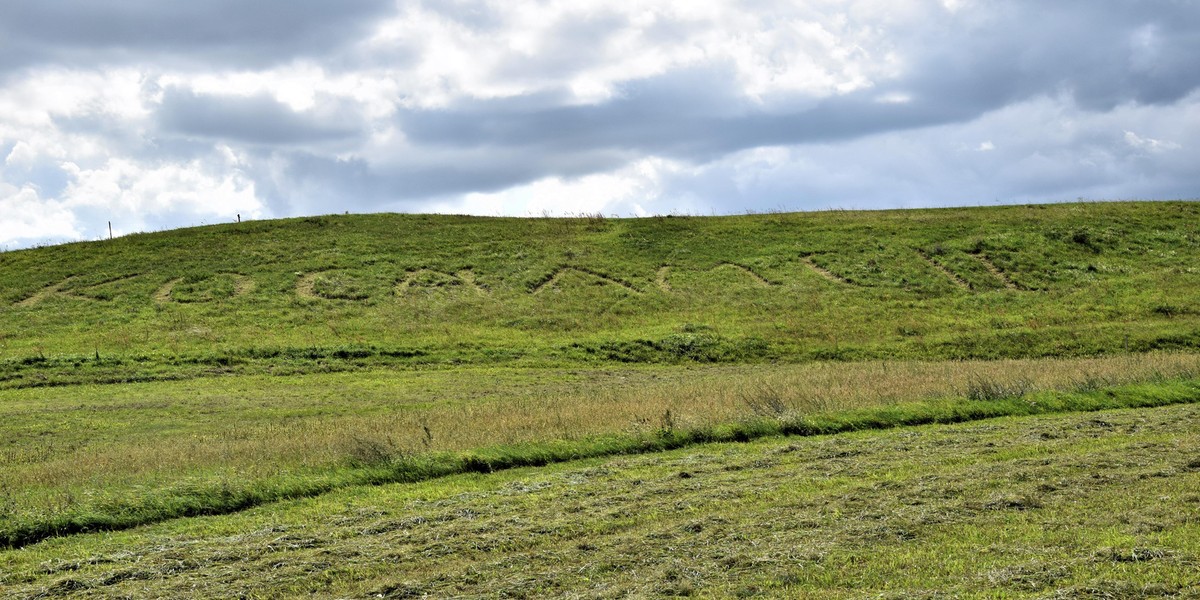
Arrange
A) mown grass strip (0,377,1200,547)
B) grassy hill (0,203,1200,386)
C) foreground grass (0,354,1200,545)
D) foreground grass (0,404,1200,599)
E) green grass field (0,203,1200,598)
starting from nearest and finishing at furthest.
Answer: foreground grass (0,404,1200,599)
green grass field (0,203,1200,598)
mown grass strip (0,377,1200,547)
foreground grass (0,354,1200,545)
grassy hill (0,203,1200,386)

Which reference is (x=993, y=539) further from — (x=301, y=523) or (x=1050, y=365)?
(x=1050, y=365)

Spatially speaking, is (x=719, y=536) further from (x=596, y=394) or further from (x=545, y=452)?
(x=596, y=394)

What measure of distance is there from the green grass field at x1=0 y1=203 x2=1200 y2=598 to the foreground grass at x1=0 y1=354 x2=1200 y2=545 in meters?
0.11

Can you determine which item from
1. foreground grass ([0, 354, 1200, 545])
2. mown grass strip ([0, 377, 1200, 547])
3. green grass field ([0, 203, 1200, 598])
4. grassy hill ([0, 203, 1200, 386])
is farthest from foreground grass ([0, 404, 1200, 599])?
grassy hill ([0, 203, 1200, 386])

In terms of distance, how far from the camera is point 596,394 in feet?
95.2

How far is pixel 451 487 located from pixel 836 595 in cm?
811

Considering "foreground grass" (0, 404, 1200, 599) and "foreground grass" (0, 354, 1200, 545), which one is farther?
"foreground grass" (0, 354, 1200, 545)

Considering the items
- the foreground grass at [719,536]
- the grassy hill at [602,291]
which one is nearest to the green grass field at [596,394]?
the foreground grass at [719,536]

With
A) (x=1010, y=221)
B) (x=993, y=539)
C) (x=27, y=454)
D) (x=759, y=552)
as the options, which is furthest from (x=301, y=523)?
(x=1010, y=221)

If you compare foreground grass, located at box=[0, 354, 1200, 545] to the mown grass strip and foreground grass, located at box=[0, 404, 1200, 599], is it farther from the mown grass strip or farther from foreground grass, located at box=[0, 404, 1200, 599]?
foreground grass, located at box=[0, 404, 1200, 599]

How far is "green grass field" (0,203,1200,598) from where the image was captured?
37.0ft

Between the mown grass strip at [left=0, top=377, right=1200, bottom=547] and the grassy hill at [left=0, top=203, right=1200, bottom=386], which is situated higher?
the grassy hill at [left=0, top=203, right=1200, bottom=386]

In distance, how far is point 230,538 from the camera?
12977mm

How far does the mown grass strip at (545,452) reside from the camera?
47.6ft
